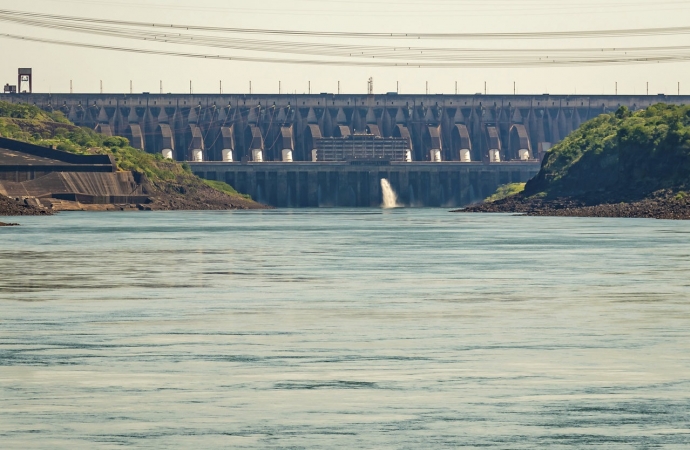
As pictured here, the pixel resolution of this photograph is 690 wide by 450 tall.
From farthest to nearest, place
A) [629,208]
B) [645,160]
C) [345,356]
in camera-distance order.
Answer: [645,160]
[629,208]
[345,356]

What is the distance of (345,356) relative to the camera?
30.5 meters

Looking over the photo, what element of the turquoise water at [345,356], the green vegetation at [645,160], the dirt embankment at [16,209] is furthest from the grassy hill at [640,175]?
the turquoise water at [345,356]

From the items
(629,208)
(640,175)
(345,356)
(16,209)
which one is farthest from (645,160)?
(345,356)

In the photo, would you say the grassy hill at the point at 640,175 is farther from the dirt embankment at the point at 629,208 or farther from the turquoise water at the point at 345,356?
the turquoise water at the point at 345,356

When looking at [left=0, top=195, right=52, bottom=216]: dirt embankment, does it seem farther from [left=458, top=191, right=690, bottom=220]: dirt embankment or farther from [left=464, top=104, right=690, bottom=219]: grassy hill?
[left=464, top=104, right=690, bottom=219]: grassy hill

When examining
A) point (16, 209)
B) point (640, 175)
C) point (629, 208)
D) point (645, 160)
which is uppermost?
point (645, 160)

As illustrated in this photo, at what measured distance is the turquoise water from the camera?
72.5 ft

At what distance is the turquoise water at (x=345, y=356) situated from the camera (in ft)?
72.5

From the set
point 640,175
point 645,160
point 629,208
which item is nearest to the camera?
point 629,208

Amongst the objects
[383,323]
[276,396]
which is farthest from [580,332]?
[276,396]

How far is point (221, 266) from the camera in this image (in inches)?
2520

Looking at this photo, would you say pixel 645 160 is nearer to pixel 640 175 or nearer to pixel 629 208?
pixel 640 175

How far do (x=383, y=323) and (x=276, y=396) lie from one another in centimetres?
1278

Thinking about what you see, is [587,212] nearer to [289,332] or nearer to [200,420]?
[289,332]
